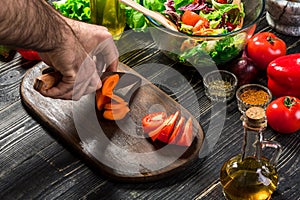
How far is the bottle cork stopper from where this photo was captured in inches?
47.7

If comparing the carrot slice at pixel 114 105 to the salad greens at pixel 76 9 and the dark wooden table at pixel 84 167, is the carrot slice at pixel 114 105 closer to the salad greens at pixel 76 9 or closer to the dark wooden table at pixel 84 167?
the dark wooden table at pixel 84 167

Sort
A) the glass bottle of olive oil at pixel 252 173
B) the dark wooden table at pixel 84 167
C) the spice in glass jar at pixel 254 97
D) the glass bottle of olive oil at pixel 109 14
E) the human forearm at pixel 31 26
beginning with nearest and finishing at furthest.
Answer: the human forearm at pixel 31 26
the glass bottle of olive oil at pixel 252 173
the dark wooden table at pixel 84 167
the spice in glass jar at pixel 254 97
the glass bottle of olive oil at pixel 109 14

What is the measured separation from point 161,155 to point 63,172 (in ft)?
0.88

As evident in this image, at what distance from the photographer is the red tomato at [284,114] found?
1564mm

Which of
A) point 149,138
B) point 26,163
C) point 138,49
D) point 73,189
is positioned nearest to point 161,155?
point 149,138

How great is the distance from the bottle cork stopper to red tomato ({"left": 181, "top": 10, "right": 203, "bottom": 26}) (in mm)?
689

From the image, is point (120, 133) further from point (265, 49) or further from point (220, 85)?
point (265, 49)

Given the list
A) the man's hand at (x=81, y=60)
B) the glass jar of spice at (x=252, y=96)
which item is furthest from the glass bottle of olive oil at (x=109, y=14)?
the glass jar of spice at (x=252, y=96)

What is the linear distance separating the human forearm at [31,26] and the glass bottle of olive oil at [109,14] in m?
0.55

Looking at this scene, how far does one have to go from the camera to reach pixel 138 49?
193cm

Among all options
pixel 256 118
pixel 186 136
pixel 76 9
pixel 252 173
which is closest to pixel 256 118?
pixel 256 118

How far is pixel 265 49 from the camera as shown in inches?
70.9

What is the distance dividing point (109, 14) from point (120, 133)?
52 cm

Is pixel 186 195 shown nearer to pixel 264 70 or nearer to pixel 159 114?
pixel 159 114
